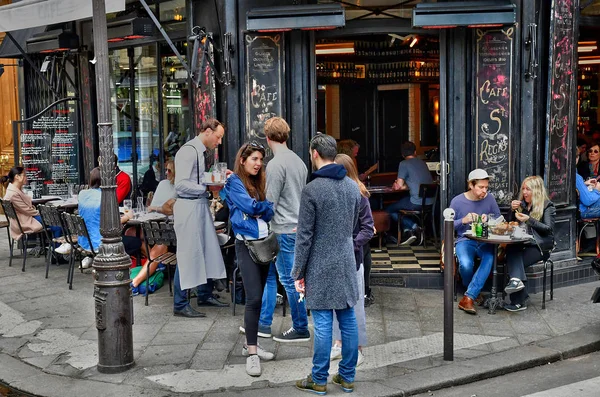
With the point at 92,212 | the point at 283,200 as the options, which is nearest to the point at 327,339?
the point at 283,200

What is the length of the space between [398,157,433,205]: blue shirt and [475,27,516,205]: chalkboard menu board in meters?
2.77

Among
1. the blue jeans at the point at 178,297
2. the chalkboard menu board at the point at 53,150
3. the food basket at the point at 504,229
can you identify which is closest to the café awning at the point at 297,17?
the food basket at the point at 504,229

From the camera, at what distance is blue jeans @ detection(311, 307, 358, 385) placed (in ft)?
22.1

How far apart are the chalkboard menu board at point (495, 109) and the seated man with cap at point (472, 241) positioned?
18.0 inches

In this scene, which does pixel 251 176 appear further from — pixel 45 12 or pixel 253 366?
pixel 45 12

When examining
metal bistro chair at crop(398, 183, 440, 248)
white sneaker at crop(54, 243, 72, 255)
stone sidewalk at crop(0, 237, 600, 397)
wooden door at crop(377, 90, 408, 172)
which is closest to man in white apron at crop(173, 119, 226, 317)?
stone sidewalk at crop(0, 237, 600, 397)

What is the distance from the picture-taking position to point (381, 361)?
25.4ft

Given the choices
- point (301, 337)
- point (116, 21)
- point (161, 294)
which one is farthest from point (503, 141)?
point (116, 21)

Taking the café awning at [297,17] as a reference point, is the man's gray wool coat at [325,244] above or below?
below

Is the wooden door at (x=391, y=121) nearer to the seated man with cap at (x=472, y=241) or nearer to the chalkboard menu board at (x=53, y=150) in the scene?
the chalkboard menu board at (x=53, y=150)

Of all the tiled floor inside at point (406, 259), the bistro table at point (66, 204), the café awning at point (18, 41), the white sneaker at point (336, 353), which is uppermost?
the café awning at point (18, 41)

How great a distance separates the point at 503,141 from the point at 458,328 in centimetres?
257

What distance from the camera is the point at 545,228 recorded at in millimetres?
9500

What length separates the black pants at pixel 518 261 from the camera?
941 cm
